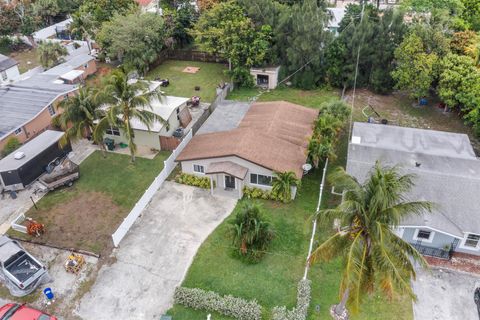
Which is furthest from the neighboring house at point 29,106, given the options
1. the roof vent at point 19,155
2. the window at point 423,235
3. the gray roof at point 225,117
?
the window at point 423,235

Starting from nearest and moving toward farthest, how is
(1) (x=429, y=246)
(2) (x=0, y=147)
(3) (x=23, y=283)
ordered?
(3) (x=23, y=283) < (1) (x=429, y=246) < (2) (x=0, y=147)

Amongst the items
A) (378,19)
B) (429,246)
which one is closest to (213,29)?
(378,19)

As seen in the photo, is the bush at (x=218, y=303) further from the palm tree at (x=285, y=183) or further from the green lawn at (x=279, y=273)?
the palm tree at (x=285, y=183)

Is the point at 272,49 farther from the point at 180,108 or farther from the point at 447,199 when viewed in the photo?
the point at 447,199

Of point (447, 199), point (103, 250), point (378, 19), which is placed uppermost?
point (378, 19)

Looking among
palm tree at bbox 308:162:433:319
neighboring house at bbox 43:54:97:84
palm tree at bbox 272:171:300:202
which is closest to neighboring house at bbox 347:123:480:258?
palm tree at bbox 272:171:300:202

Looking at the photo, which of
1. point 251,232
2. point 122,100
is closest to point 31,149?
point 122,100

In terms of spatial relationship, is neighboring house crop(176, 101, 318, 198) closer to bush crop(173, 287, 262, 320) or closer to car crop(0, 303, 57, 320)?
bush crop(173, 287, 262, 320)

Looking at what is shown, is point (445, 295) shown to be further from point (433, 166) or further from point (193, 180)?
point (193, 180)
